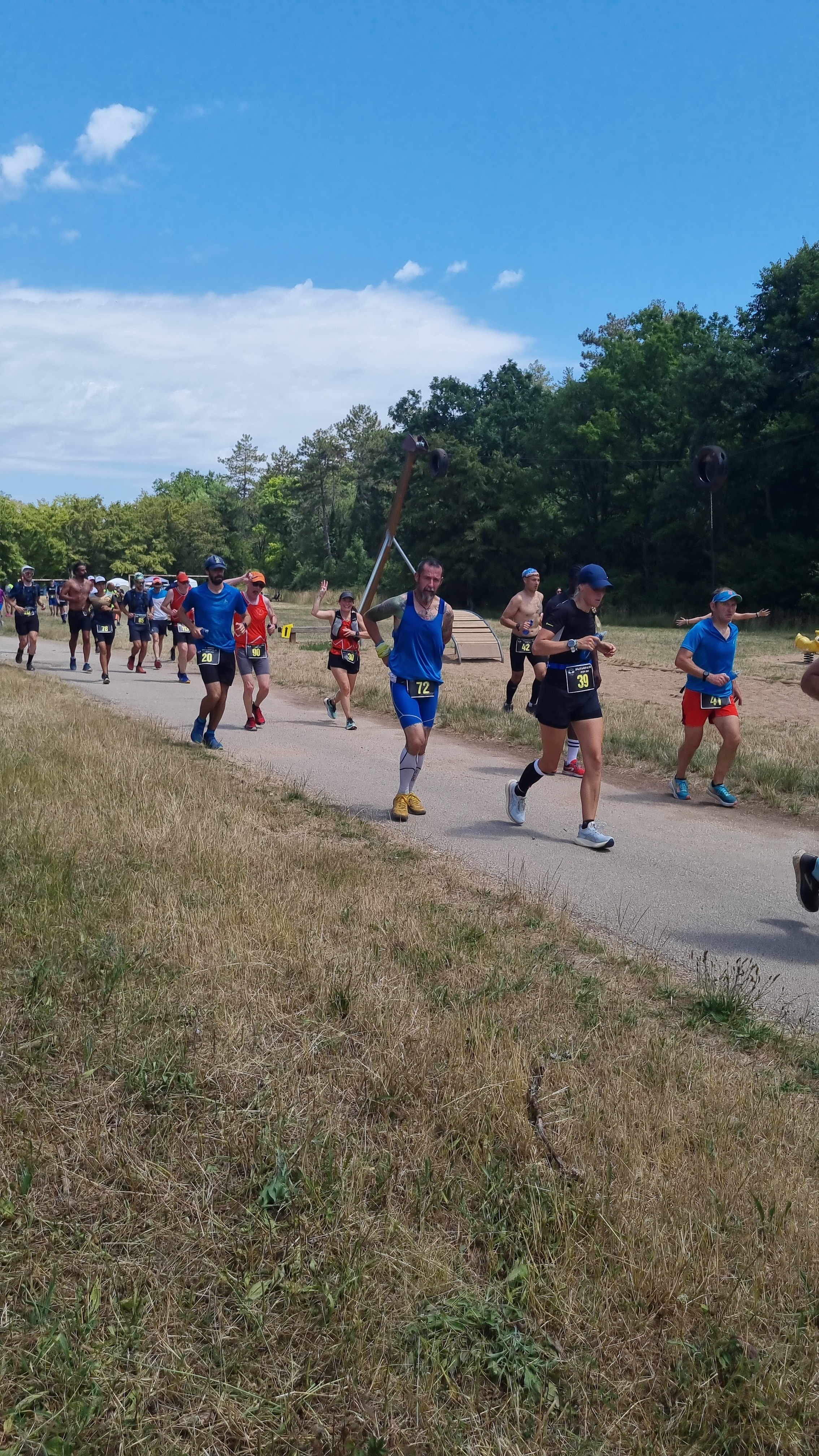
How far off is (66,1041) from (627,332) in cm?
7291

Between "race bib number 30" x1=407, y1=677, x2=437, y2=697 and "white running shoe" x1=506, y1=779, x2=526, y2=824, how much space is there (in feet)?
3.24

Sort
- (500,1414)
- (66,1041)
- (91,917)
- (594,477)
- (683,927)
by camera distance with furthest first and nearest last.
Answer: (594,477)
(683,927)
(91,917)
(66,1041)
(500,1414)

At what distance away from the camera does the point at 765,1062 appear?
178 inches

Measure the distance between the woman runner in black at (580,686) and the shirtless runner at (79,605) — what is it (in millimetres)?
13038

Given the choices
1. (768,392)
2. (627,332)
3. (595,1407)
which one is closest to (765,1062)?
(595,1407)

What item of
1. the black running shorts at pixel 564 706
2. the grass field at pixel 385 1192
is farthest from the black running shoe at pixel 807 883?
the black running shorts at pixel 564 706

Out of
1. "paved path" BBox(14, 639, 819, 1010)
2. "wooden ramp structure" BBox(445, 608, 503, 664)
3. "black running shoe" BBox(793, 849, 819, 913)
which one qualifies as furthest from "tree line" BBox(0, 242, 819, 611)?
"black running shoe" BBox(793, 849, 819, 913)

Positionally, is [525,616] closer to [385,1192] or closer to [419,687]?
[419,687]

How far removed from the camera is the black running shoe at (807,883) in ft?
21.0

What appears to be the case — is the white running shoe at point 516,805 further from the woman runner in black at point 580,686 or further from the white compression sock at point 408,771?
the white compression sock at point 408,771

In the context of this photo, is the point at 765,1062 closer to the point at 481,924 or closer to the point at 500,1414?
the point at 481,924

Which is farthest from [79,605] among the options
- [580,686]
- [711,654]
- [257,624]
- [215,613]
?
[580,686]

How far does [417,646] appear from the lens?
9406 mm

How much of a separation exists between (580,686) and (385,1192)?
5.63m
